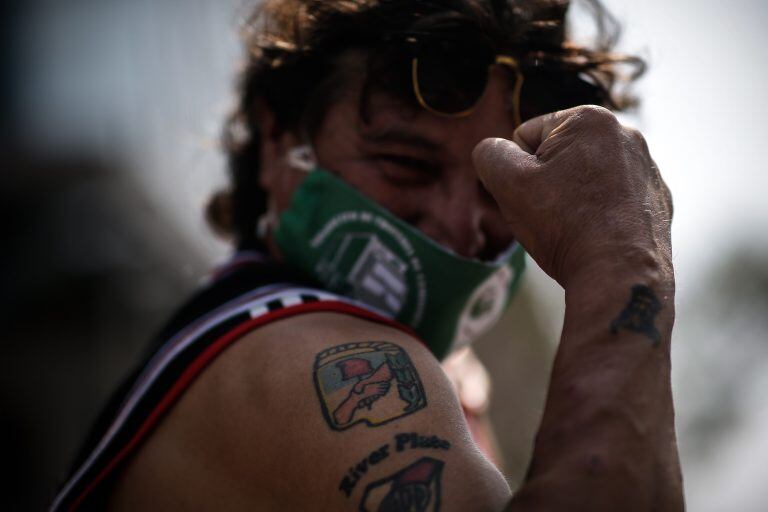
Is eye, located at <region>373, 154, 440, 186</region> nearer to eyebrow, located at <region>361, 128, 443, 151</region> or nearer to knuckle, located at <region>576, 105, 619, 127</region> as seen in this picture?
eyebrow, located at <region>361, 128, 443, 151</region>

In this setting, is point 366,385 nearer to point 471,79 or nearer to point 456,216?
point 456,216

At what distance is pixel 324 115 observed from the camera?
2.34m

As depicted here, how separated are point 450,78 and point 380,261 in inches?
23.2

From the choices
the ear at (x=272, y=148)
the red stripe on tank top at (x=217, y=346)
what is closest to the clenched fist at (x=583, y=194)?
the red stripe on tank top at (x=217, y=346)

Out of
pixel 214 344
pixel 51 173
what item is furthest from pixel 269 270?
pixel 51 173

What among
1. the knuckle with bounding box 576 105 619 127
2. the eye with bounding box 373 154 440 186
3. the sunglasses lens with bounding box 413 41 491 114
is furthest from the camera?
the eye with bounding box 373 154 440 186

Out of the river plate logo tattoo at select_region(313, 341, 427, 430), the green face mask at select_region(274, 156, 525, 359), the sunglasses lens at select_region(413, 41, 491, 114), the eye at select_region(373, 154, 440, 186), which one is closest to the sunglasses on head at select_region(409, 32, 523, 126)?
the sunglasses lens at select_region(413, 41, 491, 114)

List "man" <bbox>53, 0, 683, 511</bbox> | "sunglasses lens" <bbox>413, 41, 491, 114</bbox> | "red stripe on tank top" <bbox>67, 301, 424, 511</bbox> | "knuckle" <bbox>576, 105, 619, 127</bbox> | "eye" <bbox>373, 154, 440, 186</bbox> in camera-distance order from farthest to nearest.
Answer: "eye" <bbox>373, 154, 440, 186</bbox>
"sunglasses lens" <bbox>413, 41, 491, 114</bbox>
"red stripe on tank top" <bbox>67, 301, 424, 511</bbox>
"knuckle" <bbox>576, 105, 619, 127</bbox>
"man" <bbox>53, 0, 683, 511</bbox>

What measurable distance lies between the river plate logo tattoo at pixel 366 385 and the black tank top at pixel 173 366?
0.70ft

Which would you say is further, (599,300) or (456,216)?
(456,216)

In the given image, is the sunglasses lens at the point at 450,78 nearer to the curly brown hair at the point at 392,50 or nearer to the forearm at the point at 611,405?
the curly brown hair at the point at 392,50

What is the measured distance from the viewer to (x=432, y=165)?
84.2 inches

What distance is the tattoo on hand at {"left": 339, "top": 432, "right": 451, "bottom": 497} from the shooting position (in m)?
1.24

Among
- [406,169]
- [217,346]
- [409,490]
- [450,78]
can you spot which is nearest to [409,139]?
[406,169]
